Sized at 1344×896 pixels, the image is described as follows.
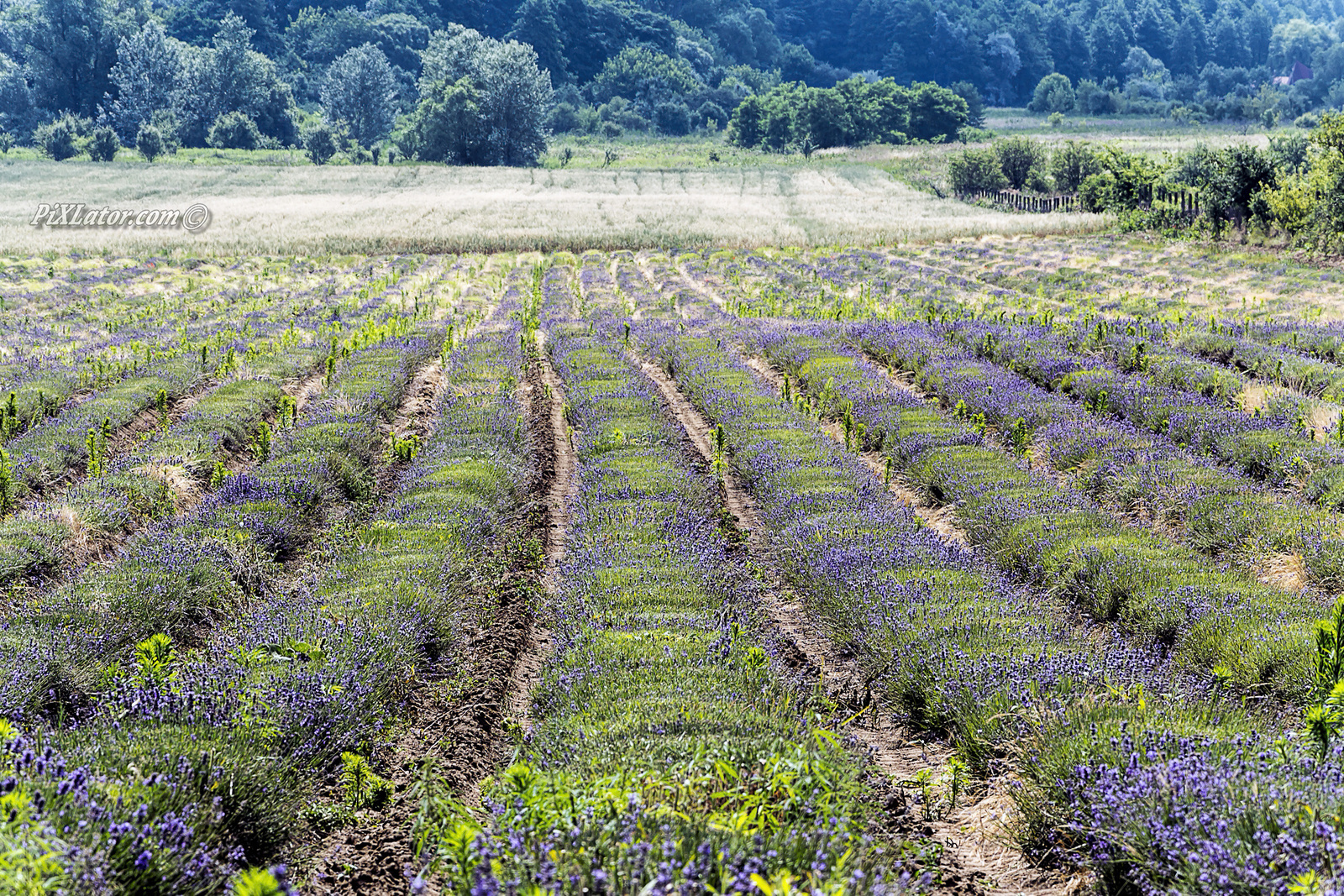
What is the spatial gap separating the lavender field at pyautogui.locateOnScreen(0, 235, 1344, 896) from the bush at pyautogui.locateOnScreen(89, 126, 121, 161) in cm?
7071

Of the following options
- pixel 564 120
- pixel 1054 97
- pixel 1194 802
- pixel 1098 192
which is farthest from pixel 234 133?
pixel 1054 97

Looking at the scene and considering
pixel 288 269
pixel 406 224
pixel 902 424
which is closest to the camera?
pixel 902 424

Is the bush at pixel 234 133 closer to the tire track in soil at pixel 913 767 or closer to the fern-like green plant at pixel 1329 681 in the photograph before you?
the tire track in soil at pixel 913 767

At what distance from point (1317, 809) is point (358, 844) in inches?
166

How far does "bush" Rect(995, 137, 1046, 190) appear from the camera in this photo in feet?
198

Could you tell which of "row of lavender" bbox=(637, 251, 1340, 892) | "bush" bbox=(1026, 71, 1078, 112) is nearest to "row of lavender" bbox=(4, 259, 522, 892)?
"row of lavender" bbox=(637, 251, 1340, 892)

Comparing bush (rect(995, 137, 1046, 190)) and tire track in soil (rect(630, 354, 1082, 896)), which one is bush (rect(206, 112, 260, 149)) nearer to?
bush (rect(995, 137, 1046, 190))

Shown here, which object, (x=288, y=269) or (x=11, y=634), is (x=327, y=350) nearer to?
(x=11, y=634)

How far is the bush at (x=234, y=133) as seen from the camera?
85.2m

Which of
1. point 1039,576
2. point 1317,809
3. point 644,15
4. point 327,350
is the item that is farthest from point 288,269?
point 644,15

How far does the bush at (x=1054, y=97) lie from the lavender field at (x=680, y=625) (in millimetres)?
135707

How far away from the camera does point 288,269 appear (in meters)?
32.0

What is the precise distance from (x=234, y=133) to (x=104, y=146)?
45.9ft

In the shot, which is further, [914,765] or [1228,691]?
[1228,691]
